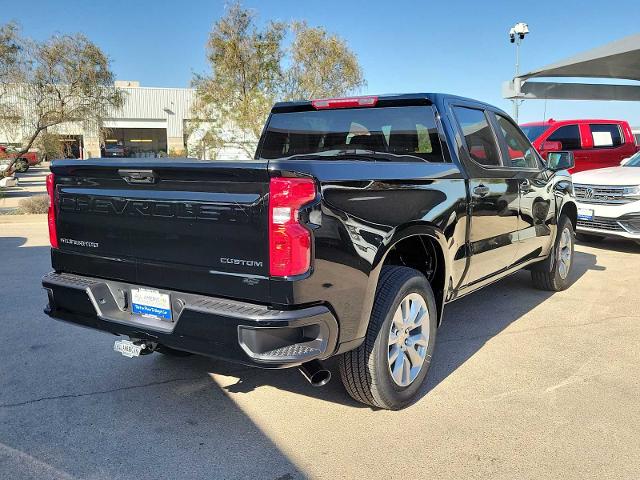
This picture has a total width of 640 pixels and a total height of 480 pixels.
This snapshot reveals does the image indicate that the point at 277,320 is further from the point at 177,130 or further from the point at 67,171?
the point at 177,130

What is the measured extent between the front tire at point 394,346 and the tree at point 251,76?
1522cm

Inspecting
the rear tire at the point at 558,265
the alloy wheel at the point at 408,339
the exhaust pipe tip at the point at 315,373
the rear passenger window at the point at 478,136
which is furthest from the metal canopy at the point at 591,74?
the exhaust pipe tip at the point at 315,373

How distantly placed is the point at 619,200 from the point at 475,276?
210 inches

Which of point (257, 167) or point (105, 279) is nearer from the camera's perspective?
Result: point (257, 167)

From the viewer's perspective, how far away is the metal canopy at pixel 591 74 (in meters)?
17.7

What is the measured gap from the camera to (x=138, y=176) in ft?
9.86

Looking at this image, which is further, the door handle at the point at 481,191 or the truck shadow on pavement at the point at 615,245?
the truck shadow on pavement at the point at 615,245

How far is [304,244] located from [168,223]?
801 mm

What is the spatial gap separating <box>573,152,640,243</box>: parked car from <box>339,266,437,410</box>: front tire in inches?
238

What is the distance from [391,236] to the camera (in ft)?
10.3

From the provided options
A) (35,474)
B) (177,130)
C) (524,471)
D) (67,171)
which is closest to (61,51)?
(67,171)

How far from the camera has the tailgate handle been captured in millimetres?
2957

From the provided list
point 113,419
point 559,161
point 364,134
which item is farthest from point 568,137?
point 113,419

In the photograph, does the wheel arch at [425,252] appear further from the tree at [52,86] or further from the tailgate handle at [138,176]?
the tree at [52,86]
